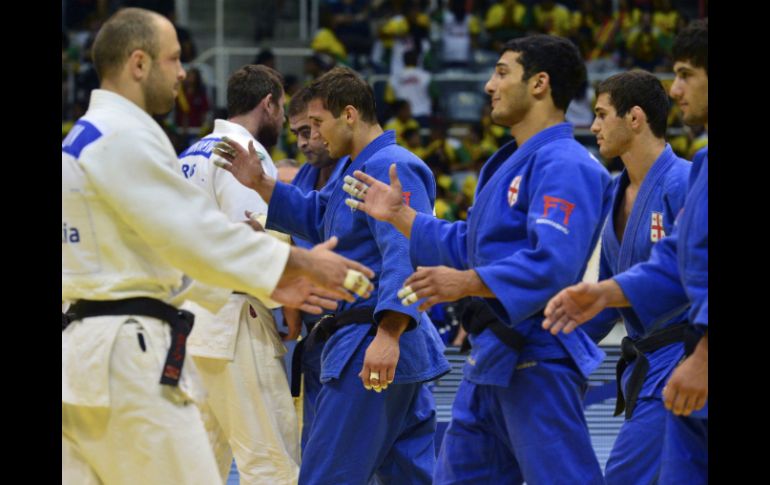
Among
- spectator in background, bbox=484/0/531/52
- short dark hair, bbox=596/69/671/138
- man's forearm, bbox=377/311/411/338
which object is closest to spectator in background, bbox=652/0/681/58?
spectator in background, bbox=484/0/531/52

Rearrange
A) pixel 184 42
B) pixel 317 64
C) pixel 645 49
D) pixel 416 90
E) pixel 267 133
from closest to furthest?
pixel 267 133 < pixel 317 64 < pixel 416 90 < pixel 184 42 < pixel 645 49

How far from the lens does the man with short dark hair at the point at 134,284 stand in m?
3.66

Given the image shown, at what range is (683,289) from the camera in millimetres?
4023

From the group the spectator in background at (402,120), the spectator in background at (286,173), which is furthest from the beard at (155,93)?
the spectator in background at (402,120)

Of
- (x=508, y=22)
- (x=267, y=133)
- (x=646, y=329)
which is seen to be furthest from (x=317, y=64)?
(x=646, y=329)

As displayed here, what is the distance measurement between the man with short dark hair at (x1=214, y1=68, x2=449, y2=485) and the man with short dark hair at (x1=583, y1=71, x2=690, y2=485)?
2.70 feet

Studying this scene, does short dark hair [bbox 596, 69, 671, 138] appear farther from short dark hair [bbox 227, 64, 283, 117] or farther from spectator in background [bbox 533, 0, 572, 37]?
spectator in background [bbox 533, 0, 572, 37]

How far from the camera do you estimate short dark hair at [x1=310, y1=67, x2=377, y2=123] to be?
5375 millimetres

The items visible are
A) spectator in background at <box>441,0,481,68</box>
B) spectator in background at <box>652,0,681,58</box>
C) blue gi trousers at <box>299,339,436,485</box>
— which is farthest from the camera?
spectator in background at <box>441,0,481,68</box>

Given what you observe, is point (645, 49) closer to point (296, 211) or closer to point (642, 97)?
point (642, 97)

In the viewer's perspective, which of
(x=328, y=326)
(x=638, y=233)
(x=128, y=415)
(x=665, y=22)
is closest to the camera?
(x=128, y=415)

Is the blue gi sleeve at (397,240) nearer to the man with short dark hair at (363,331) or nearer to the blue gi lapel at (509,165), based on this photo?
the man with short dark hair at (363,331)

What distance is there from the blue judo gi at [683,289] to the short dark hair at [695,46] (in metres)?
0.32

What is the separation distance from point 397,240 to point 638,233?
1017 millimetres
